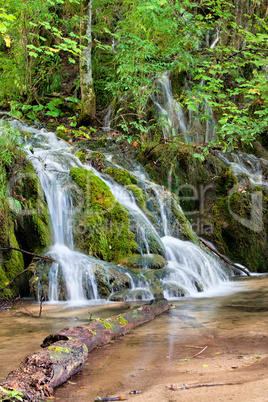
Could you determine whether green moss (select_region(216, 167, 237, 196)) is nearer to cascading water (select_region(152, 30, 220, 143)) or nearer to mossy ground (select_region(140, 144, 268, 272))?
mossy ground (select_region(140, 144, 268, 272))

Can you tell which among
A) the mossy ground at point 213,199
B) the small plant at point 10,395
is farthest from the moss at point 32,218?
the small plant at point 10,395

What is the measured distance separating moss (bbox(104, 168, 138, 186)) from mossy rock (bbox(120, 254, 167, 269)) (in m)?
2.35

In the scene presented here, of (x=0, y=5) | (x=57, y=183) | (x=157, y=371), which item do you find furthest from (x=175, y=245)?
(x=0, y=5)

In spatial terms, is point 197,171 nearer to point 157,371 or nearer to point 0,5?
point 0,5

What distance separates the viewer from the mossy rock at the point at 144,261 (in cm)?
649

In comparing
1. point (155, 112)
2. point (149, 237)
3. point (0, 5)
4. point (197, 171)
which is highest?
point (0, 5)

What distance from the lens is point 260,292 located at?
616cm

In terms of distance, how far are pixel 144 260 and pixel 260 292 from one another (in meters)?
2.05

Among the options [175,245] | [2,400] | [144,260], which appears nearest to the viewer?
[2,400]

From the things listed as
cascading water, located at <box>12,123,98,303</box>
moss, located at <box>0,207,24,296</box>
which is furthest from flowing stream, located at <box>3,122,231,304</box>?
moss, located at <box>0,207,24,296</box>

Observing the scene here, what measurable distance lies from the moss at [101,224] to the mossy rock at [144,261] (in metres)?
0.17

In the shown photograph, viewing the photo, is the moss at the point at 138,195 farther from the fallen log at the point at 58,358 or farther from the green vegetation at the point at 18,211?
the fallen log at the point at 58,358

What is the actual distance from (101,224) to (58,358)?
15.1ft

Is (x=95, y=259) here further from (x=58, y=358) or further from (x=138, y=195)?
(x=58, y=358)
